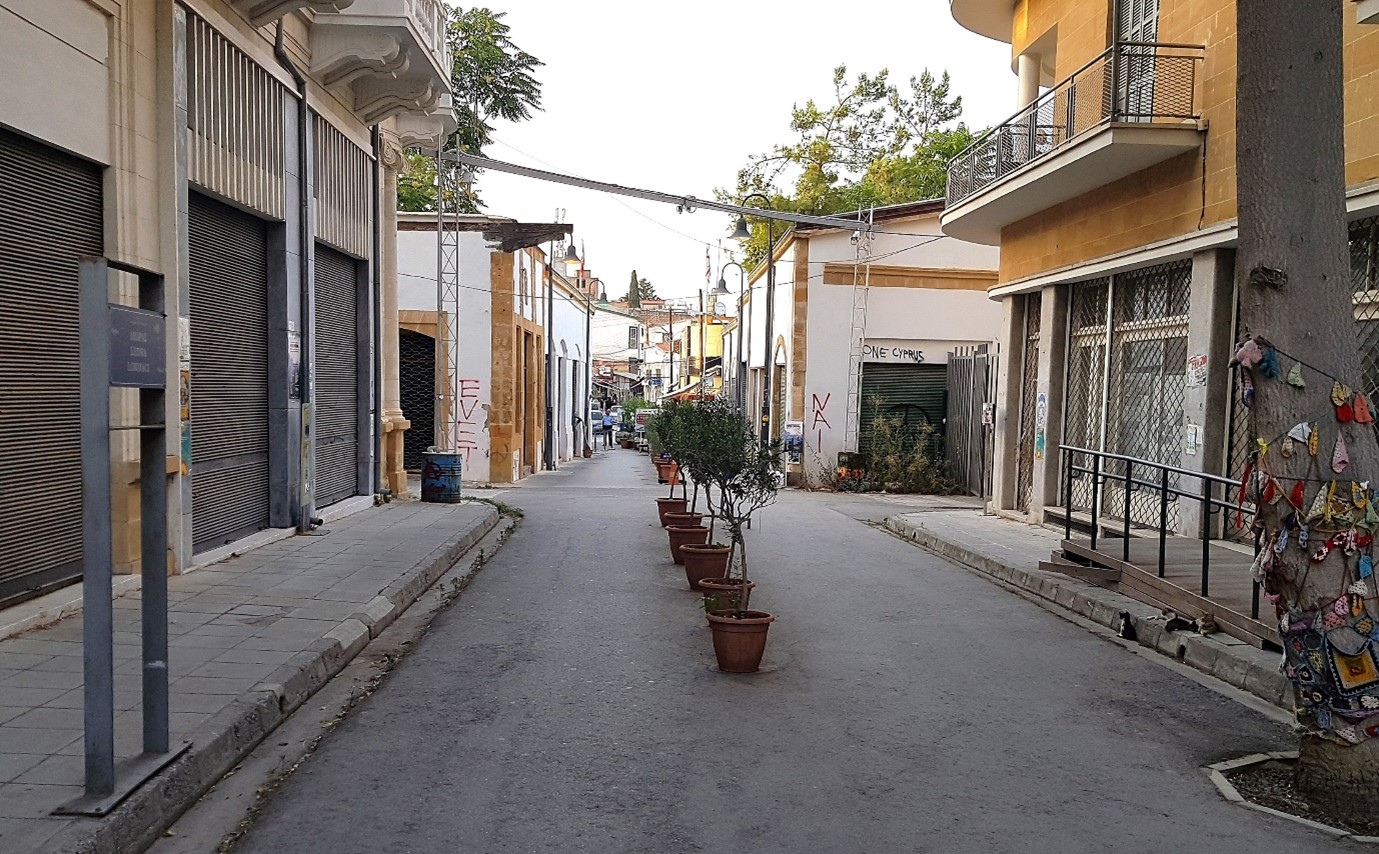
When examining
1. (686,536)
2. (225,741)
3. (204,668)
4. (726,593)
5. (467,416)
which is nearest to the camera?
(225,741)

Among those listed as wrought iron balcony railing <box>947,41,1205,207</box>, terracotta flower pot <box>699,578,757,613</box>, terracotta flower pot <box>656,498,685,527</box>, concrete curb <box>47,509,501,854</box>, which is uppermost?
wrought iron balcony railing <box>947,41,1205,207</box>

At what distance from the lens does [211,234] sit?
35.4ft

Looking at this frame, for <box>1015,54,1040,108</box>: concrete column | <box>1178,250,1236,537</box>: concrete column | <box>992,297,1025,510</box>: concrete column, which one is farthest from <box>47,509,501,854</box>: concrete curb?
<box>1015,54,1040,108</box>: concrete column

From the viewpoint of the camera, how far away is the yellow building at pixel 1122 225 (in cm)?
1120

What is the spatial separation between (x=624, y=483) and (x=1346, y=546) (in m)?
23.9

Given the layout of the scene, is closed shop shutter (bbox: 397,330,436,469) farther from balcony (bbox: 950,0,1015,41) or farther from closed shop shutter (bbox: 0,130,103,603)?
closed shop shutter (bbox: 0,130,103,603)

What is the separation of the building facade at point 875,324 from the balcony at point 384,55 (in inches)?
464

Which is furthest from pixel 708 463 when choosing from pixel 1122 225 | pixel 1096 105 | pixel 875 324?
pixel 875 324

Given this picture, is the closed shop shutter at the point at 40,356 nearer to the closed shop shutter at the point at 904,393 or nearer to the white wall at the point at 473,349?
the white wall at the point at 473,349

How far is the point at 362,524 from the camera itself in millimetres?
13812

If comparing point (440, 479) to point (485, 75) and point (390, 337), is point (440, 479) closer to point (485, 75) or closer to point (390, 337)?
point (390, 337)

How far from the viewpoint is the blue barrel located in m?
17.5

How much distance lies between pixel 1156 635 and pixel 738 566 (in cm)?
431

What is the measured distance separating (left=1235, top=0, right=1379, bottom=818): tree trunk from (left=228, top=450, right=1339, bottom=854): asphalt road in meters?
0.73
